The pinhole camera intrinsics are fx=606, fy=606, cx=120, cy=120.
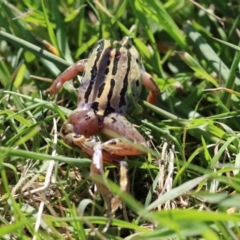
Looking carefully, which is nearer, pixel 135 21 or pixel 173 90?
pixel 173 90

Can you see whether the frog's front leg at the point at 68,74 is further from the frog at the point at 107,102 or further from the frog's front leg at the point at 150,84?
the frog's front leg at the point at 150,84

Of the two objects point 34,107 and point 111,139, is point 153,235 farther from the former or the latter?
point 34,107

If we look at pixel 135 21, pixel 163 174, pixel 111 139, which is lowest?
pixel 163 174

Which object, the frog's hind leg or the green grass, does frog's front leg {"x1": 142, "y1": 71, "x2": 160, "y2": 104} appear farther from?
the frog's hind leg

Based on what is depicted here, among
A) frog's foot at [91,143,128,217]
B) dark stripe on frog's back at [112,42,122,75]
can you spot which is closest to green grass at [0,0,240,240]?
frog's foot at [91,143,128,217]

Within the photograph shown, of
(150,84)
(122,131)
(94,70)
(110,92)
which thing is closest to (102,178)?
(122,131)

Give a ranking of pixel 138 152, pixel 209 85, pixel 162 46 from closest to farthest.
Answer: pixel 138 152 < pixel 209 85 < pixel 162 46

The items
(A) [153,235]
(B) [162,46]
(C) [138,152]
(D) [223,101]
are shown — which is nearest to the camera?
(A) [153,235]

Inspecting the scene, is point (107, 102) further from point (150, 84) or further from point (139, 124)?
point (150, 84)

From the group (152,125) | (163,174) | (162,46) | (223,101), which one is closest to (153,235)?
(163,174)
